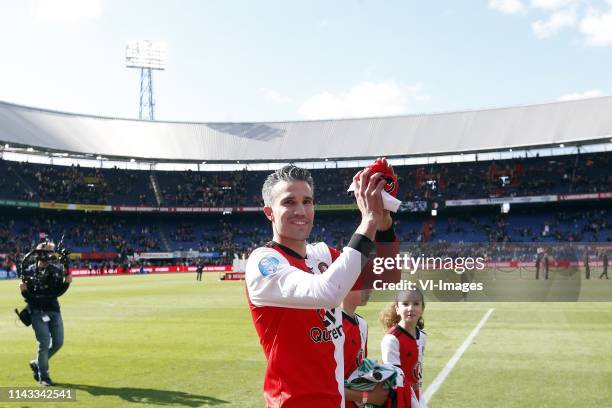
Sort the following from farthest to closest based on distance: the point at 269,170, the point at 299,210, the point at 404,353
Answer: the point at 269,170, the point at 404,353, the point at 299,210

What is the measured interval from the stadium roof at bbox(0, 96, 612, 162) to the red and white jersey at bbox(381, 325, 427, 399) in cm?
5533

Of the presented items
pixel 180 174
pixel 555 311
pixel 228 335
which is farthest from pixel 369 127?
pixel 228 335

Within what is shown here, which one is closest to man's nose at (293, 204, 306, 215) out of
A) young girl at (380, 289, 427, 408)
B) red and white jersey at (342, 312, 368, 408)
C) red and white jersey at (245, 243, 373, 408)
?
red and white jersey at (245, 243, 373, 408)

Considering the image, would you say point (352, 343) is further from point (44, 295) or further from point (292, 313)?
point (44, 295)

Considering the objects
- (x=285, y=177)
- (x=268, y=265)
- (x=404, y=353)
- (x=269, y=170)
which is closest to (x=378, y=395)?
(x=268, y=265)

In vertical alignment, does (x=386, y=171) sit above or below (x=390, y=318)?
above

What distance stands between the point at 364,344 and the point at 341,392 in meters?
1.31

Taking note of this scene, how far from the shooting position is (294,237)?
117 inches

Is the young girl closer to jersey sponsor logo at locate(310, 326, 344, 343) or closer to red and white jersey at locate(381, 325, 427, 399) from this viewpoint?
red and white jersey at locate(381, 325, 427, 399)

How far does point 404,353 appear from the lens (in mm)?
4953

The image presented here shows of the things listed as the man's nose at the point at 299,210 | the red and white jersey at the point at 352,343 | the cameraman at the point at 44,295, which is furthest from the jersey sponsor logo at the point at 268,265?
the cameraman at the point at 44,295

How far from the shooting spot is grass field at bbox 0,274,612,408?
8.78 m

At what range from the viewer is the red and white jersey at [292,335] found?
2752mm

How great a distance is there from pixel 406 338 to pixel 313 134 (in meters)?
64.6
